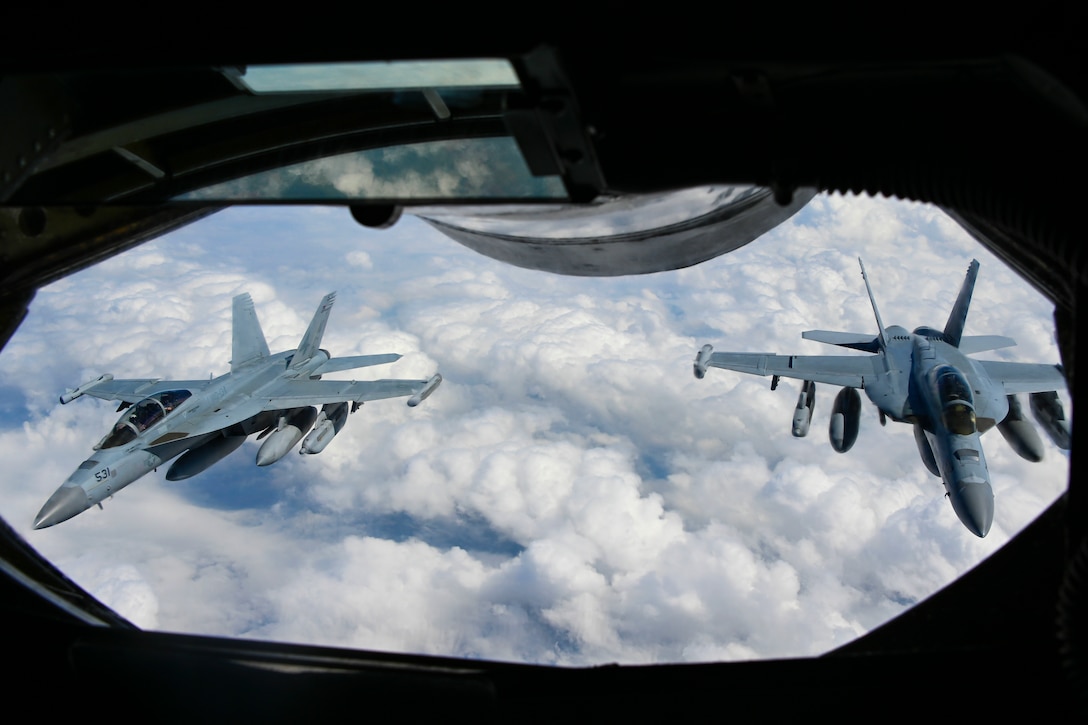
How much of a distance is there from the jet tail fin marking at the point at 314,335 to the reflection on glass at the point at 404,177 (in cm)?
Result: 1987

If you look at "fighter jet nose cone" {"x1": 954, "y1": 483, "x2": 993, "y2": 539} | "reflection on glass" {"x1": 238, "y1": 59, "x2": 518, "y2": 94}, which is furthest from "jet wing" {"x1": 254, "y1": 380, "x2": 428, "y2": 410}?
"reflection on glass" {"x1": 238, "y1": 59, "x2": 518, "y2": 94}

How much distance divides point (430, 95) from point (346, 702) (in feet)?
4.76

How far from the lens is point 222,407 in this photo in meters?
17.6

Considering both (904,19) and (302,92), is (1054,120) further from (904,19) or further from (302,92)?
(302,92)

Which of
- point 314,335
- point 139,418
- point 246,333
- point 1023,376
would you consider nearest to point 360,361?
point 314,335

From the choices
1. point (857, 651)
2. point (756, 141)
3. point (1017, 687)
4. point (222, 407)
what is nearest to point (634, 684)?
point (857, 651)

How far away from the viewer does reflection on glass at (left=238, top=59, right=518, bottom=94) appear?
1.62m

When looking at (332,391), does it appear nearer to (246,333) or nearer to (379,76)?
(246,333)

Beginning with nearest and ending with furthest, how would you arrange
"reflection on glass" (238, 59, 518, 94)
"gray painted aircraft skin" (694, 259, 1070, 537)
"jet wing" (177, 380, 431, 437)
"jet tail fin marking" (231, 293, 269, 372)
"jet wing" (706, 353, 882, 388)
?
"reflection on glass" (238, 59, 518, 94) → "gray painted aircraft skin" (694, 259, 1070, 537) → "jet wing" (706, 353, 882, 388) → "jet wing" (177, 380, 431, 437) → "jet tail fin marking" (231, 293, 269, 372)

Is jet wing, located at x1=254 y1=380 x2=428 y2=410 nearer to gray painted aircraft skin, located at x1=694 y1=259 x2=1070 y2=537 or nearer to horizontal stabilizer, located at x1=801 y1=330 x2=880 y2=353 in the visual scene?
gray painted aircraft skin, located at x1=694 y1=259 x2=1070 y2=537

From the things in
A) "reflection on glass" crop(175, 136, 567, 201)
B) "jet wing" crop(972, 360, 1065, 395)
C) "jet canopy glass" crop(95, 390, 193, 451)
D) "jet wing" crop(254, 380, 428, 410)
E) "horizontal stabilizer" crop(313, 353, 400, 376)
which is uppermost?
"horizontal stabilizer" crop(313, 353, 400, 376)

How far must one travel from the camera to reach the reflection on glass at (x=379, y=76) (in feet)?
5.32

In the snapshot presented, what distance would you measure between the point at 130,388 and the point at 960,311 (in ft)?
69.0

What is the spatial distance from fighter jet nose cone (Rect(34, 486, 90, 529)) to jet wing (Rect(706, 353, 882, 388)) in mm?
13368
